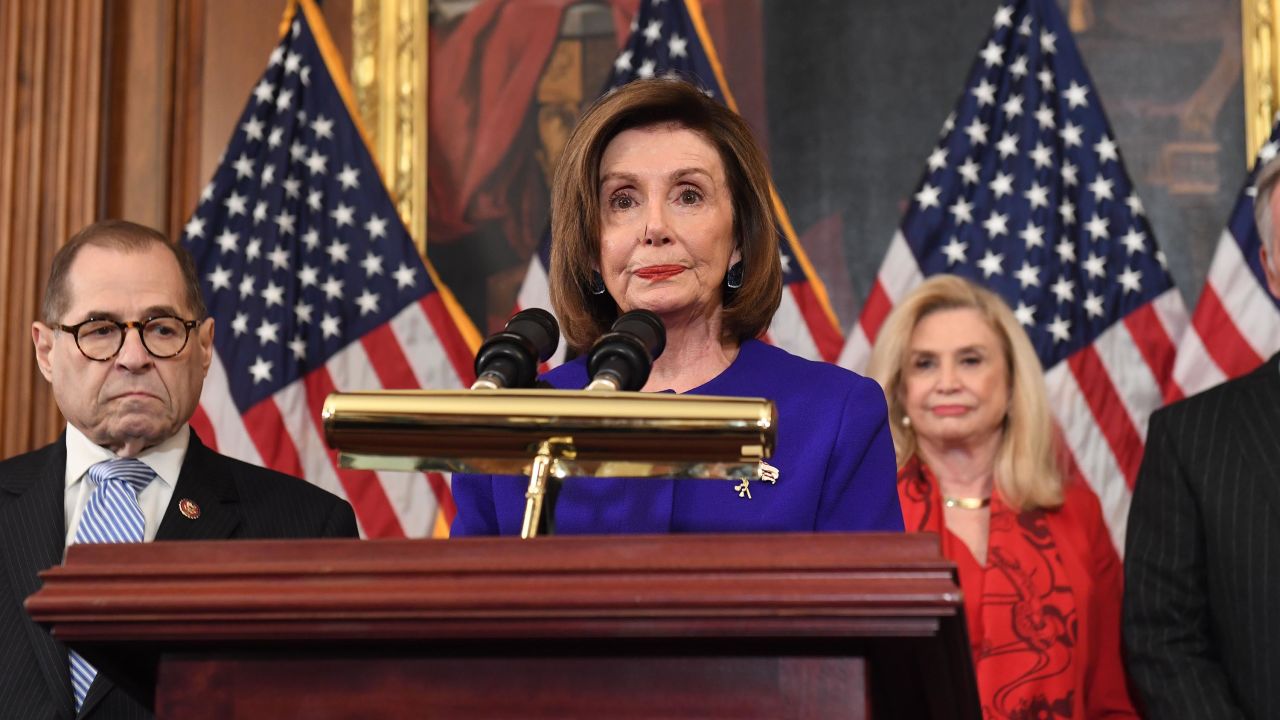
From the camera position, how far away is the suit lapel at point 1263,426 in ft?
10.9

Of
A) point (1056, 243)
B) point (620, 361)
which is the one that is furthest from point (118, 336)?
point (1056, 243)

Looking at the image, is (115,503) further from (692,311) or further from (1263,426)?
(1263,426)

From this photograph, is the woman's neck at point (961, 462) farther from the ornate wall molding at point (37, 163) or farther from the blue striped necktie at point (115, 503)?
the ornate wall molding at point (37, 163)

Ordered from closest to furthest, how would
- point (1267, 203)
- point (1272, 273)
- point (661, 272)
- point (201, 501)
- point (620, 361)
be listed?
point (620, 361), point (661, 272), point (201, 501), point (1272, 273), point (1267, 203)

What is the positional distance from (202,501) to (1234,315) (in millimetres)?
3108

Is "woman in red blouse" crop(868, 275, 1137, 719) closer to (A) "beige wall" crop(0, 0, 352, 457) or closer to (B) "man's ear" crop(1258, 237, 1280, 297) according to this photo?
(B) "man's ear" crop(1258, 237, 1280, 297)

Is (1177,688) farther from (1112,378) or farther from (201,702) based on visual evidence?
(201,702)

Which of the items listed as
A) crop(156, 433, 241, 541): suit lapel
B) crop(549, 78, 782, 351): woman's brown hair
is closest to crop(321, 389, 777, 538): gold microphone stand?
crop(549, 78, 782, 351): woman's brown hair

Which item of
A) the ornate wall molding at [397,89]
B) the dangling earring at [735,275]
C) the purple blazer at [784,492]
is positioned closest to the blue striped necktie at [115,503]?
the purple blazer at [784,492]

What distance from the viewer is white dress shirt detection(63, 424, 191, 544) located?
2832 mm

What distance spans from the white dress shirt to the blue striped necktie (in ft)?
0.05

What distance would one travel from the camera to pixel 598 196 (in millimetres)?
2332

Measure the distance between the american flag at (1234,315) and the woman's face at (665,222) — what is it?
263cm

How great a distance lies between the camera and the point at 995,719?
12.2 ft
